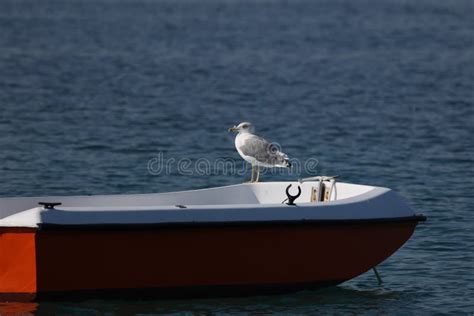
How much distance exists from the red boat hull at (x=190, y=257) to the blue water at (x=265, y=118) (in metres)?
0.24

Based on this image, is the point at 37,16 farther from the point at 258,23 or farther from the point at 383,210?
the point at 383,210

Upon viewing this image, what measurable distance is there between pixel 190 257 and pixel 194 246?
11 cm

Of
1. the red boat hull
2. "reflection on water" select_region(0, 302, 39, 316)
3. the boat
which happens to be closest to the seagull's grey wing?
the boat

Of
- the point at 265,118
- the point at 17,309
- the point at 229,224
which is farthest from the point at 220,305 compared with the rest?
the point at 265,118

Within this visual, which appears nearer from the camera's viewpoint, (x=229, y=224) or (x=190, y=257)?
(x=229, y=224)

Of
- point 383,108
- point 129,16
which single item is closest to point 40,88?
point 383,108

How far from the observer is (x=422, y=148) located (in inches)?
870

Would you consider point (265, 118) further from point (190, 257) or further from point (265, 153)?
point (190, 257)

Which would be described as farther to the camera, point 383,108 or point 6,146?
point 383,108

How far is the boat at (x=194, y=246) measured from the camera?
1043 centimetres

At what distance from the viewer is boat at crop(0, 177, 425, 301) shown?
10430 mm

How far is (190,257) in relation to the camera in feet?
35.5

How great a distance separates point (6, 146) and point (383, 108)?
1077 cm

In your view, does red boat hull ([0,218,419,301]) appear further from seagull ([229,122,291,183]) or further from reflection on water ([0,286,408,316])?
seagull ([229,122,291,183])
